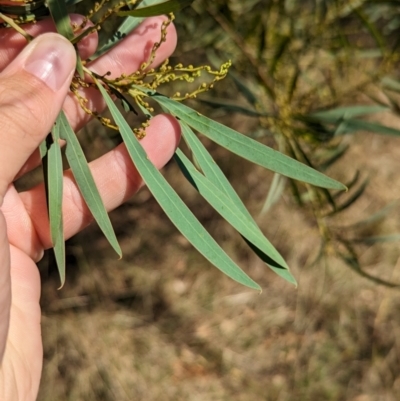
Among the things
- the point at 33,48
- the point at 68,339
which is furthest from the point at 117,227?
the point at 33,48

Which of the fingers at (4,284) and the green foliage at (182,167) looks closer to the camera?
the green foliage at (182,167)

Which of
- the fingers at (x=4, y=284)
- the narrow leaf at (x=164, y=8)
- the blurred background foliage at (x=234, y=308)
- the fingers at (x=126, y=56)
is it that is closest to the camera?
the narrow leaf at (x=164, y=8)

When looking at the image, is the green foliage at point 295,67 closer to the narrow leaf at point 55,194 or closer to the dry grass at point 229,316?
the narrow leaf at point 55,194

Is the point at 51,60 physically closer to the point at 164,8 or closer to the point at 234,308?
the point at 164,8

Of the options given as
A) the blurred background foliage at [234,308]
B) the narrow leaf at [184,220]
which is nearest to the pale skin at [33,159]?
the narrow leaf at [184,220]

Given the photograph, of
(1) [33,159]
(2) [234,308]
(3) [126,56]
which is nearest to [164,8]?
(3) [126,56]

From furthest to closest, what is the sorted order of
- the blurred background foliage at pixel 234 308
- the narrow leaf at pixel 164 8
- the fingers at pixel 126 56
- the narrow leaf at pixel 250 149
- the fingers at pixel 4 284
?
the blurred background foliage at pixel 234 308
the fingers at pixel 126 56
the fingers at pixel 4 284
the narrow leaf at pixel 250 149
the narrow leaf at pixel 164 8

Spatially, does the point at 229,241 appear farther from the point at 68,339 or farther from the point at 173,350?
the point at 68,339

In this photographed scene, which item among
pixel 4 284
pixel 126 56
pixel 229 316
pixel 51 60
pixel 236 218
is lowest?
pixel 229 316
